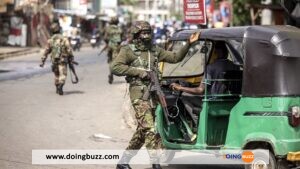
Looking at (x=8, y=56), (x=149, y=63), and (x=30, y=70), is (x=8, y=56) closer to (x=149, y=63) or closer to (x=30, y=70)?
(x=30, y=70)

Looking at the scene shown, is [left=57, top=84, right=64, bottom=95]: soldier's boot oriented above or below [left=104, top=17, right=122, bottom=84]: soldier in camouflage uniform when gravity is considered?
below

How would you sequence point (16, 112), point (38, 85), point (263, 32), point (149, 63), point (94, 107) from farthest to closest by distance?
1. point (38, 85)
2. point (94, 107)
3. point (16, 112)
4. point (149, 63)
5. point (263, 32)

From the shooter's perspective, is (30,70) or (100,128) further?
(30,70)

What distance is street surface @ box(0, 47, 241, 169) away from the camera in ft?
27.6

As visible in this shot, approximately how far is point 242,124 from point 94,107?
21.7ft

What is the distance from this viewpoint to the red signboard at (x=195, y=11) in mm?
9594

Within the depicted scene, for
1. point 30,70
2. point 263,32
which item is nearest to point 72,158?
point 263,32

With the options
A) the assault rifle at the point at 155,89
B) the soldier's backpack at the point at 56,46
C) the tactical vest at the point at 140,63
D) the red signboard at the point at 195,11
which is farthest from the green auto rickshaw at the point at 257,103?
the soldier's backpack at the point at 56,46

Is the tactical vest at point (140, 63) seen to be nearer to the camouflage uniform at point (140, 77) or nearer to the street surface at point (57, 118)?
the camouflage uniform at point (140, 77)

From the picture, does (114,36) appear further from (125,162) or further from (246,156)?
(246,156)

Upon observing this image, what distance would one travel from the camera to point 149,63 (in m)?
6.71

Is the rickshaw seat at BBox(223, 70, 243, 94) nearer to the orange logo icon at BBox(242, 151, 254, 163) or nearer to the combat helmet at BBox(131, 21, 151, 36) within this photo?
the orange logo icon at BBox(242, 151, 254, 163)

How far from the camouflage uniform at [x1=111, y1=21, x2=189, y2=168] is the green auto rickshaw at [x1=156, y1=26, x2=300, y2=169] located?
1.07ft

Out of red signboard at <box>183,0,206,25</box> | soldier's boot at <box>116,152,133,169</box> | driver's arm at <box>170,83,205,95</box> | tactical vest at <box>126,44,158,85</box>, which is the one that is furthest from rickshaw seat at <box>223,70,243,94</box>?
red signboard at <box>183,0,206,25</box>
